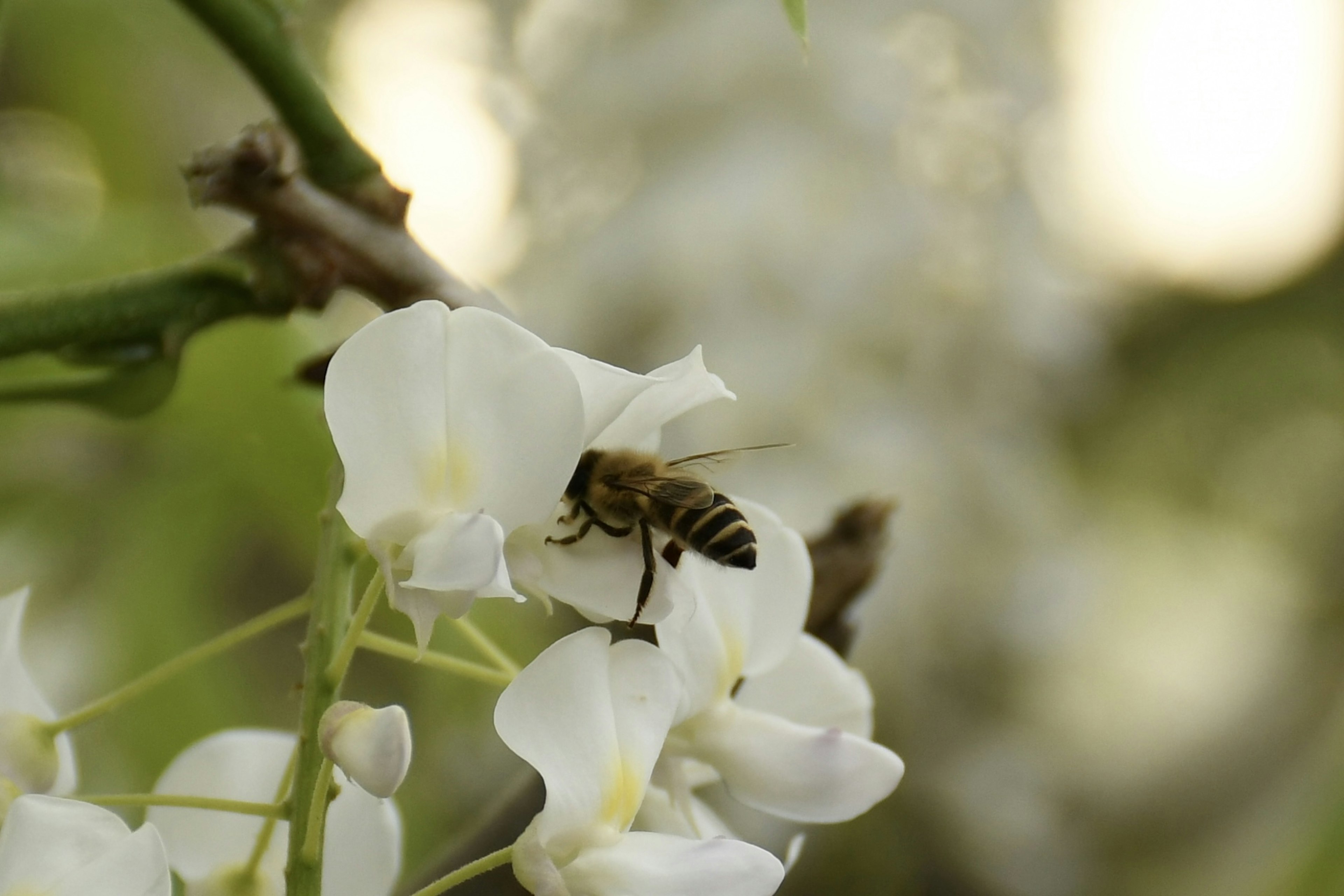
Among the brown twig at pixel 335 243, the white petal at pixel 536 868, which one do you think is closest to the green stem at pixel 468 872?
the white petal at pixel 536 868

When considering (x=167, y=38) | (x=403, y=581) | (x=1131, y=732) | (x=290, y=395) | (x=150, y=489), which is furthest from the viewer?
(x=1131, y=732)

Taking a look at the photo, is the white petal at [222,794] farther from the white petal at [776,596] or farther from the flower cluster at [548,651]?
the white petal at [776,596]

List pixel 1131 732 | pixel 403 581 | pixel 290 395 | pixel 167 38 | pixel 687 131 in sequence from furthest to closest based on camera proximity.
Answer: pixel 1131 732, pixel 687 131, pixel 167 38, pixel 290 395, pixel 403 581

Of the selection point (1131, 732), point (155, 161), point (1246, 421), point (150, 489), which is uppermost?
point (1246, 421)

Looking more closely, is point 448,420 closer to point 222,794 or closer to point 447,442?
point 447,442

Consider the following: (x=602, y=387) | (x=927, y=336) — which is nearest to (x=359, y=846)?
(x=602, y=387)

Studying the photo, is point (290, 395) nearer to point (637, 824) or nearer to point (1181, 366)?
point (637, 824)

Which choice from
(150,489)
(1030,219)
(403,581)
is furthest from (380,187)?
(1030,219)
